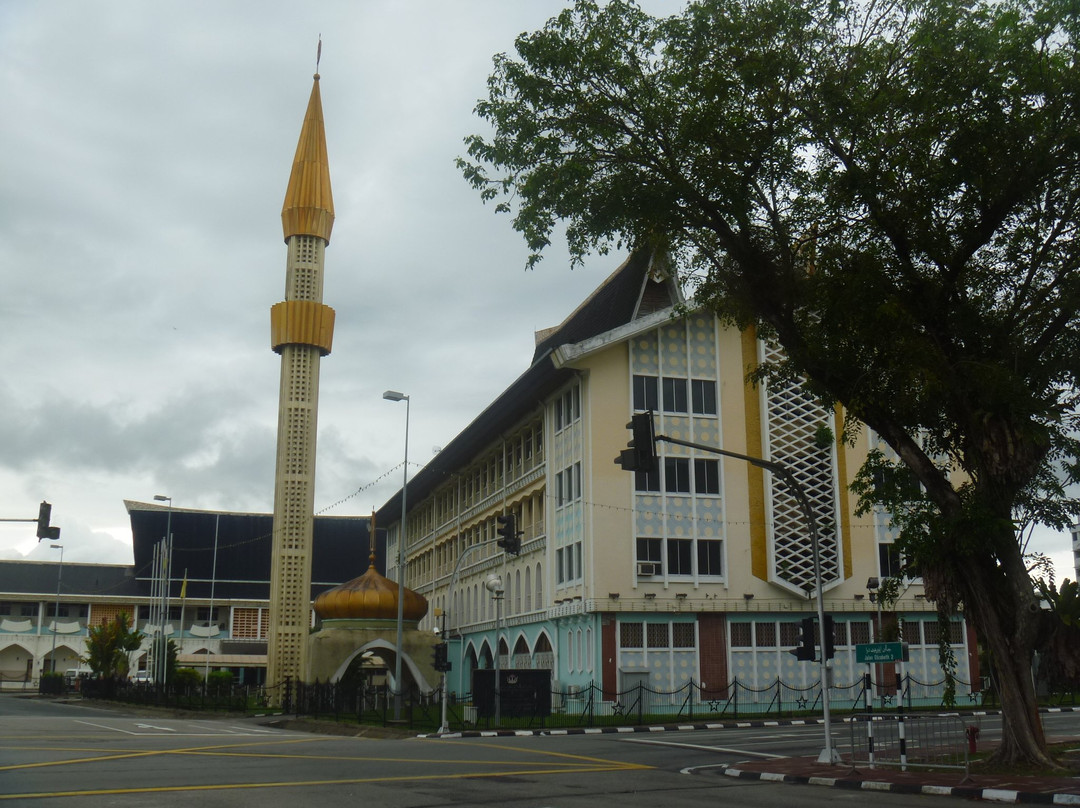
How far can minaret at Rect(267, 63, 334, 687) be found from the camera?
188 feet

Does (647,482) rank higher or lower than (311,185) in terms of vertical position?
lower

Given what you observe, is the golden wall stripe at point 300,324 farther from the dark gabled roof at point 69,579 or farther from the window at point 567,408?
the dark gabled roof at point 69,579

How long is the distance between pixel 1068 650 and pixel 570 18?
13.6m

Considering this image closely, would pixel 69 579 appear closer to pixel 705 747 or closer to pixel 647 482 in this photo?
pixel 647 482

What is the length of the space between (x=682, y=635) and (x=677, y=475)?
5642 mm

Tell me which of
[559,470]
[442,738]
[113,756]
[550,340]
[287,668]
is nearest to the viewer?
[113,756]

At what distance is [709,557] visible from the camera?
39562mm

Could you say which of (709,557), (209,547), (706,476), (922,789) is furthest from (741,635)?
(209,547)

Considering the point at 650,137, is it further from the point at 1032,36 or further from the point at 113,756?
the point at 113,756

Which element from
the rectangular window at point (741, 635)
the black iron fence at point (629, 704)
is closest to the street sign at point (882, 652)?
the black iron fence at point (629, 704)

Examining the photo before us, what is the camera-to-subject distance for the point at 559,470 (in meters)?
42.6

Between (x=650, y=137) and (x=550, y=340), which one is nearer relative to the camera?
(x=650, y=137)

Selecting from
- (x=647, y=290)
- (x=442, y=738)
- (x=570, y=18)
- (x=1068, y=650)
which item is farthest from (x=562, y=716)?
(x=570, y=18)

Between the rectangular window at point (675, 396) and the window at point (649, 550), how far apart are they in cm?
482
